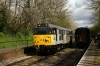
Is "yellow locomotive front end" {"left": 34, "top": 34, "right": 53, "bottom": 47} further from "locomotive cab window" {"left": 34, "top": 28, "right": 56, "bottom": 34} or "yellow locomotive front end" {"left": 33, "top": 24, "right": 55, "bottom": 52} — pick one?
"locomotive cab window" {"left": 34, "top": 28, "right": 56, "bottom": 34}

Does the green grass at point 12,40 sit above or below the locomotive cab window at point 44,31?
below

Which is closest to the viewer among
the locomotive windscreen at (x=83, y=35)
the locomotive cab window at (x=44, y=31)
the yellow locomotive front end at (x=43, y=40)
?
the yellow locomotive front end at (x=43, y=40)

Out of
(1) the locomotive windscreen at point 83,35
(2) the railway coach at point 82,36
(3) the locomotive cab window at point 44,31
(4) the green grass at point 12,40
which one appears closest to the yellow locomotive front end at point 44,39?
(3) the locomotive cab window at point 44,31

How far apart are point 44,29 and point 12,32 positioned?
41.7 ft

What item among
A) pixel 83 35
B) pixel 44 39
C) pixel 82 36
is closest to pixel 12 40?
pixel 44 39

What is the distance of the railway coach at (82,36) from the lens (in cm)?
3766

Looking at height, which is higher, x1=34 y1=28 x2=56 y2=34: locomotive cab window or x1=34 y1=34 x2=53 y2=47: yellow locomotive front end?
x1=34 y1=28 x2=56 y2=34: locomotive cab window

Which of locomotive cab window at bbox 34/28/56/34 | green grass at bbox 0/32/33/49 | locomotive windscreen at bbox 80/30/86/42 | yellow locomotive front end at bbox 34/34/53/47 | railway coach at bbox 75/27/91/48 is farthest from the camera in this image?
locomotive windscreen at bbox 80/30/86/42

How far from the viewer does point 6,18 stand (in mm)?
34844

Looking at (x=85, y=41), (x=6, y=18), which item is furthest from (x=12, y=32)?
(x=85, y=41)

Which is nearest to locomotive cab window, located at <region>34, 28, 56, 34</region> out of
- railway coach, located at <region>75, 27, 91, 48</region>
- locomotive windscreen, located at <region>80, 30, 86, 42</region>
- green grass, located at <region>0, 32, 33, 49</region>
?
green grass, located at <region>0, 32, 33, 49</region>

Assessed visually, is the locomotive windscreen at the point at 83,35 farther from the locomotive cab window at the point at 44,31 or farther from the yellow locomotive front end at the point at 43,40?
the yellow locomotive front end at the point at 43,40

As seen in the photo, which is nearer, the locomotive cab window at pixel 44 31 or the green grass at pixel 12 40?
the locomotive cab window at pixel 44 31

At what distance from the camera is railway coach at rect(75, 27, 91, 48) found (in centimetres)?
3766
